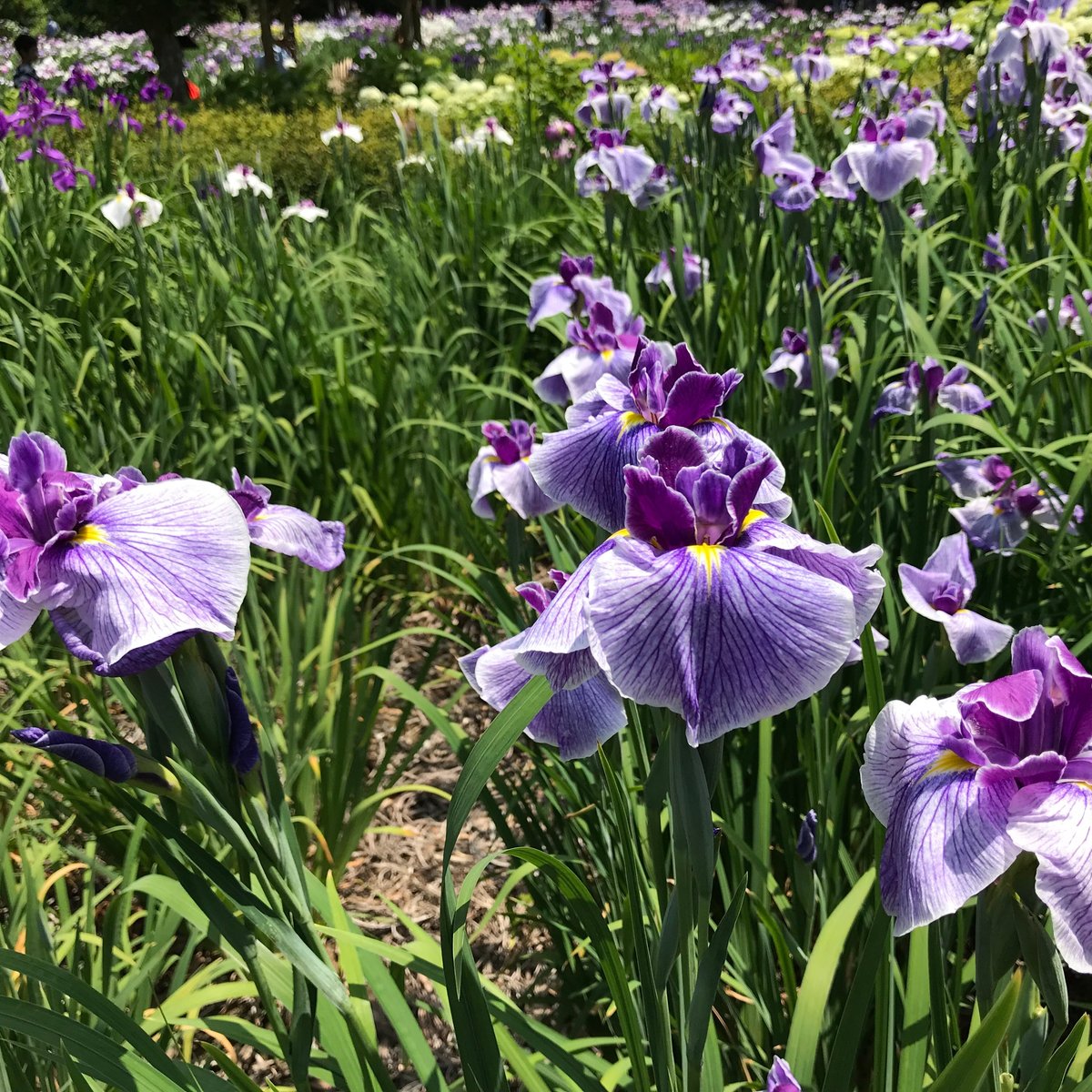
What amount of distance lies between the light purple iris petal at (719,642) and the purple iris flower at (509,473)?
3.18 feet

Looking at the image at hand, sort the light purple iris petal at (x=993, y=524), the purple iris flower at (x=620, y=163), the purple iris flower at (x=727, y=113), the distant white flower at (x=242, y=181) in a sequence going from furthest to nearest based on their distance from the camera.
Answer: the distant white flower at (x=242, y=181) < the purple iris flower at (x=727, y=113) < the purple iris flower at (x=620, y=163) < the light purple iris petal at (x=993, y=524)

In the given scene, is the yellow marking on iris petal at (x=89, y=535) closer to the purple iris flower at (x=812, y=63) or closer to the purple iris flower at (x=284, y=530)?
the purple iris flower at (x=284, y=530)

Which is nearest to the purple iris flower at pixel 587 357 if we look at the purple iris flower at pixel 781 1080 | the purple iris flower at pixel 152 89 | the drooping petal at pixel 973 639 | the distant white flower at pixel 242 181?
the drooping petal at pixel 973 639

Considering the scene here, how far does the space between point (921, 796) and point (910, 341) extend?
5.45 feet

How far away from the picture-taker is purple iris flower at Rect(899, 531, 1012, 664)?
4.60 ft

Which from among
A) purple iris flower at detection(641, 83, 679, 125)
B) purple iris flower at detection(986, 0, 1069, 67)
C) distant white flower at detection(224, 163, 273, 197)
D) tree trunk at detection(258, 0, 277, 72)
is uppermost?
tree trunk at detection(258, 0, 277, 72)

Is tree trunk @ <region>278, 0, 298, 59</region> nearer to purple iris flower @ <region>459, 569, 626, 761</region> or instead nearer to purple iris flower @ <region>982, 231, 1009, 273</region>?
purple iris flower @ <region>982, 231, 1009, 273</region>

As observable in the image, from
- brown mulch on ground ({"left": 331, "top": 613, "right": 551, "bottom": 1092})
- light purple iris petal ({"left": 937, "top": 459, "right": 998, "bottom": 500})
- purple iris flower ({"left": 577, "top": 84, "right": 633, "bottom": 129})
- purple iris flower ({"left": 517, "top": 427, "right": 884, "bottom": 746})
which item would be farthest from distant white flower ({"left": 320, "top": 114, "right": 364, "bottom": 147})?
purple iris flower ({"left": 517, "top": 427, "right": 884, "bottom": 746})

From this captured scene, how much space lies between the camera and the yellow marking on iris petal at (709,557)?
71cm

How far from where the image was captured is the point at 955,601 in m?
1.45

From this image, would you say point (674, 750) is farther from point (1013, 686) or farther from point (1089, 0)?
point (1089, 0)

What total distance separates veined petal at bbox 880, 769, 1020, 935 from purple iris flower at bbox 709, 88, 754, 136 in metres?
3.14

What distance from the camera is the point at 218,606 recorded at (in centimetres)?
83

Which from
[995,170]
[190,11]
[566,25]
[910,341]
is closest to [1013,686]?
[910,341]
